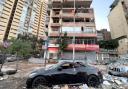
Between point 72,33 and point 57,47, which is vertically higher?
point 72,33

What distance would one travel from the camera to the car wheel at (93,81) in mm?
10391

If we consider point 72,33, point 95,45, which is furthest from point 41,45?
point 95,45

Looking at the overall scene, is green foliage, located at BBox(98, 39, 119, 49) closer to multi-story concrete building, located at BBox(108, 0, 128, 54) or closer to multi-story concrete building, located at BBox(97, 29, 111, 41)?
multi-story concrete building, located at BBox(108, 0, 128, 54)

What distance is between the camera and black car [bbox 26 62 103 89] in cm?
956

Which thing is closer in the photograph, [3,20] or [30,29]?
[3,20]

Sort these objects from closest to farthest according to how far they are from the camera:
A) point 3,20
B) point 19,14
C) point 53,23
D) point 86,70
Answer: point 86,70, point 53,23, point 3,20, point 19,14

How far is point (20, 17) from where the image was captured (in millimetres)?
84562

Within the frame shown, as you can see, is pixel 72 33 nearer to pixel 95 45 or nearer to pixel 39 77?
pixel 95 45

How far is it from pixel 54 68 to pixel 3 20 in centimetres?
7152

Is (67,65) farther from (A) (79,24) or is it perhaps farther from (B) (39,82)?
(A) (79,24)

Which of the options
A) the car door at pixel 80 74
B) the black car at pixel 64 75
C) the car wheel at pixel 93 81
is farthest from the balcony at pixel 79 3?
the car wheel at pixel 93 81

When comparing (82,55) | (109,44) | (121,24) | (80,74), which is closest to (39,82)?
(80,74)

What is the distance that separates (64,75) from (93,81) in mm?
1945

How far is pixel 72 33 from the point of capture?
4262 centimetres
